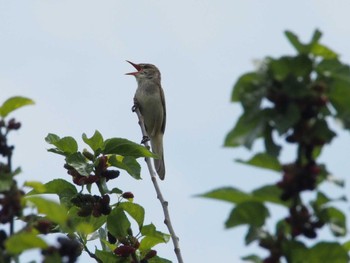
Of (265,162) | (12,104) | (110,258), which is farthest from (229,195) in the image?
(110,258)

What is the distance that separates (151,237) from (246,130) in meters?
2.53

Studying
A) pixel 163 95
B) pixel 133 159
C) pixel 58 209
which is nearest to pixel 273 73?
pixel 58 209

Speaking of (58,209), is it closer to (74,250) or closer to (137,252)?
(74,250)

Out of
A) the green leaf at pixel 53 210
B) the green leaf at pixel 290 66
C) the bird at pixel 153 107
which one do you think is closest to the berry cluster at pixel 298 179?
the green leaf at pixel 290 66

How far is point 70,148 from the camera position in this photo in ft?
17.4

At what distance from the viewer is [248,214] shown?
2643 mm

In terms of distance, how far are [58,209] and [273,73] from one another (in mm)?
760

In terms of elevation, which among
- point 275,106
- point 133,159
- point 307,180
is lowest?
point 307,180

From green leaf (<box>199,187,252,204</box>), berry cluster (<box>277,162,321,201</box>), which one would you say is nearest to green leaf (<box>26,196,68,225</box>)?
green leaf (<box>199,187,252,204</box>)

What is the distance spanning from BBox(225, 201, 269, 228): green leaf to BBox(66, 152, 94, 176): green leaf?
2.55 m

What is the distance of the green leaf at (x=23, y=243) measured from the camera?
2.60m

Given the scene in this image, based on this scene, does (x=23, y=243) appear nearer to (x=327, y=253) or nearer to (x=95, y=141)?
(x=327, y=253)

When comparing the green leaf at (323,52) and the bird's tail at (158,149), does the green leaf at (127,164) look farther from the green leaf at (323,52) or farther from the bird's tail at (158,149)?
the bird's tail at (158,149)

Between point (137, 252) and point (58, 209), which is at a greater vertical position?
point (137, 252)
